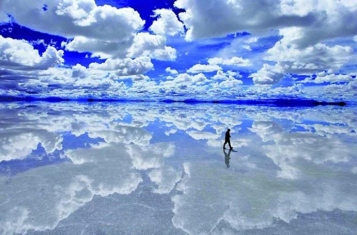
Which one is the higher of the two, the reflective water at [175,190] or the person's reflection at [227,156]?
the reflective water at [175,190]

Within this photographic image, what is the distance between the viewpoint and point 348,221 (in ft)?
22.1

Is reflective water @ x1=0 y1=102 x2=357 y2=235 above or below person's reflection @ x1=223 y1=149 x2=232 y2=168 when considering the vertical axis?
above

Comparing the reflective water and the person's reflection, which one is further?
the person's reflection

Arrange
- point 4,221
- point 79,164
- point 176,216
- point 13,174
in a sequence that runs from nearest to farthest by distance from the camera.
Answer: point 4,221 < point 176,216 < point 13,174 < point 79,164

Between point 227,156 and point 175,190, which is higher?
point 175,190

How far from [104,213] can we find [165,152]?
25.0 feet

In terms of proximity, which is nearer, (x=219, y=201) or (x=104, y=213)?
(x=104, y=213)

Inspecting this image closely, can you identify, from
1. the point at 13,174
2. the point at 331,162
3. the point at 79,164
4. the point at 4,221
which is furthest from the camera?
the point at 331,162

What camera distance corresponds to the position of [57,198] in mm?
7926

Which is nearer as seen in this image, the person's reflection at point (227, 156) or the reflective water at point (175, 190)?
the reflective water at point (175, 190)

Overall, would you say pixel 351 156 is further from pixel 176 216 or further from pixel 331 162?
pixel 176 216

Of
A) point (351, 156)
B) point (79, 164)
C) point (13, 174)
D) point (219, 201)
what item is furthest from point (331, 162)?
point (13, 174)

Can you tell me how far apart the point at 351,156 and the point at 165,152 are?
10101mm

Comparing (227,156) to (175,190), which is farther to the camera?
(227,156)
